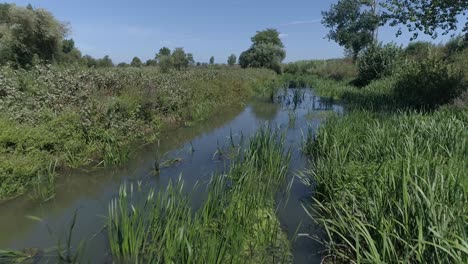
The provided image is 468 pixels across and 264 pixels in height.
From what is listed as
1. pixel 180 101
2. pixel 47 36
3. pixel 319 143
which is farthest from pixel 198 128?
pixel 47 36

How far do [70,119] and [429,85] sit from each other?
42.1 feet

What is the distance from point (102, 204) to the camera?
19.4 feet

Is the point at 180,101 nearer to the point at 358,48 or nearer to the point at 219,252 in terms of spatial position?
the point at 219,252

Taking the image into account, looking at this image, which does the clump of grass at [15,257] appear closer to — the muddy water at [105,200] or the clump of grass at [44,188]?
the muddy water at [105,200]

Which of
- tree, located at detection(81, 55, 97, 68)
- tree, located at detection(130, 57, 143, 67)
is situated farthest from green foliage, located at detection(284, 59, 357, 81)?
tree, located at detection(81, 55, 97, 68)

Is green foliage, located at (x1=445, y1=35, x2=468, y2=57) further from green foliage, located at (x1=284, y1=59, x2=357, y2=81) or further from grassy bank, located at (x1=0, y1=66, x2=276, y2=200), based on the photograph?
grassy bank, located at (x1=0, y1=66, x2=276, y2=200)

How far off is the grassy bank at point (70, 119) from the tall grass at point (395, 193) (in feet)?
15.5

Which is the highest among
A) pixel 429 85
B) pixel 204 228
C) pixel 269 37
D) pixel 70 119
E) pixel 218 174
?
→ pixel 269 37

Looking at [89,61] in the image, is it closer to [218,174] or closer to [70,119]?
[70,119]

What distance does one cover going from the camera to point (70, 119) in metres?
7.95

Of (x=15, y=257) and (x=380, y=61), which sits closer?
(x=15, y=257)

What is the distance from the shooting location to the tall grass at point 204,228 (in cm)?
313

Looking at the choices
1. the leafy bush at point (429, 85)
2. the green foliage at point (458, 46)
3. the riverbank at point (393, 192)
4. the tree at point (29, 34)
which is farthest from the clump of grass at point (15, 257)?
the tree at point (29, 34)

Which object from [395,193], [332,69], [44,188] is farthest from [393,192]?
[332,69]
